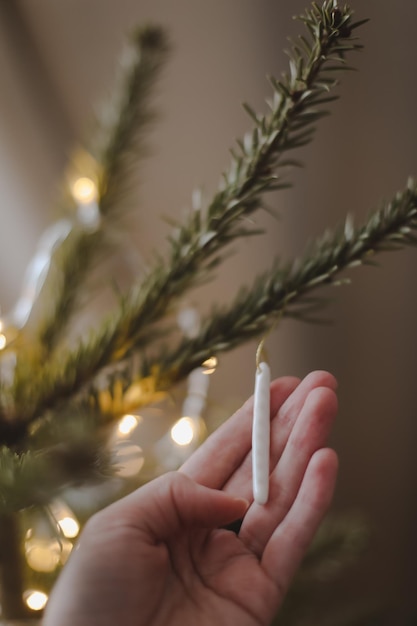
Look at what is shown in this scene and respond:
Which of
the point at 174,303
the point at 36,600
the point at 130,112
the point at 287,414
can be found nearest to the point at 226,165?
the point at 130,112

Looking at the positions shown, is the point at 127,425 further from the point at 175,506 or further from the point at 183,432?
the point at 175,506

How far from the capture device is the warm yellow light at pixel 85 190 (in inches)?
26.1

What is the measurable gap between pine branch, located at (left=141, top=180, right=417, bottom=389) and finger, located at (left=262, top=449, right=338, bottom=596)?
0.37ft

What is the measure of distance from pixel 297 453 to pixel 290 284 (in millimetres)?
131

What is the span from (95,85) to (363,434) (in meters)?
0.71

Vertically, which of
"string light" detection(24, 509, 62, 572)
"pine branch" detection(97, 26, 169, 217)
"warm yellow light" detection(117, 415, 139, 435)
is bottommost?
"string light" detection(24, 509, 62, 572)

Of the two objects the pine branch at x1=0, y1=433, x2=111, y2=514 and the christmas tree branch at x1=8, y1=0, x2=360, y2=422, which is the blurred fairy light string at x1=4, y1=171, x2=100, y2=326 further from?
the pine branch at x1=0, y1=433, x2=111, y2=514

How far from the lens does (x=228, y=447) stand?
44cm

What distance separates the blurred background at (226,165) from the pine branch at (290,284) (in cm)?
25

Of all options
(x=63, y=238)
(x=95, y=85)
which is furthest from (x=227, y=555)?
(x=95, y=85)

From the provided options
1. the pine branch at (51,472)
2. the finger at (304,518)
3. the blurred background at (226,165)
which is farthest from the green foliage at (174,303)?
the blurred background at (226,165)

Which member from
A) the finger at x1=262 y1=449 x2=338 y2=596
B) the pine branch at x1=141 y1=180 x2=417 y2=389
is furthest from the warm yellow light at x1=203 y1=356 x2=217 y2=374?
the finger at x1=262 y1=449 x2=338 y2=596

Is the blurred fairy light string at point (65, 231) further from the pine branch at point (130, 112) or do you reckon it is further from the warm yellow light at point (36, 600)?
the warm yellow light at point (36, 600)

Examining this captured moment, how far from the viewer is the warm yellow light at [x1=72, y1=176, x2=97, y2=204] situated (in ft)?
2.17
